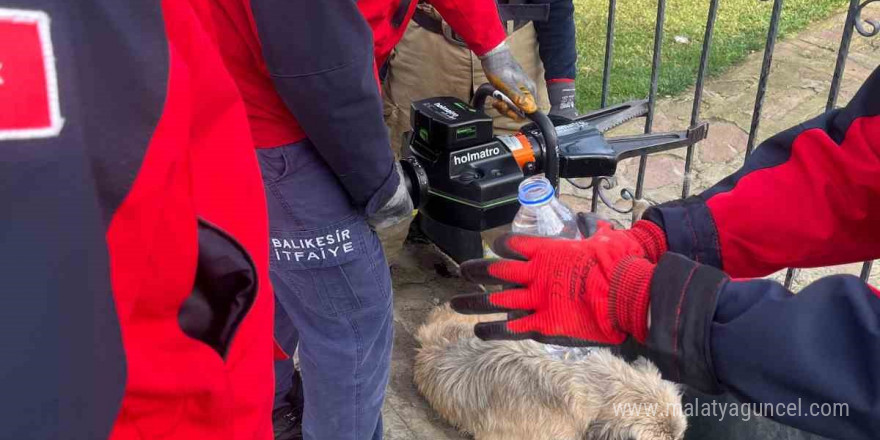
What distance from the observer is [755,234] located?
1.84 metres

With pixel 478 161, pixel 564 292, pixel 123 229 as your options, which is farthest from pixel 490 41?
A: pixel 123 229

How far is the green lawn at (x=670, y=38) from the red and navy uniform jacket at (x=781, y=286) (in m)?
3.04

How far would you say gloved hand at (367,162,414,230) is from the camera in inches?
77.1

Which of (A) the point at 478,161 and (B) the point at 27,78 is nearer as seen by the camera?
(B) the point at 27,78

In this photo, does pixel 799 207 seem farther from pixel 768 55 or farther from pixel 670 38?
pixel 670 38

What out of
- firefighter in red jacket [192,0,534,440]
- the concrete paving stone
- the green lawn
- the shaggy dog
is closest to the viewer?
firefighter in red jacket [192,0,534,440]

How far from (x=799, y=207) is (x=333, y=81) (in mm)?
1118

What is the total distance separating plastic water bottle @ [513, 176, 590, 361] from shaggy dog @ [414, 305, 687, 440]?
0.15 feet

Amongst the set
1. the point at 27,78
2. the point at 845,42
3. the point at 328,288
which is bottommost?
the point at 328,288

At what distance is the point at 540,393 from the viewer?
7.02 ft

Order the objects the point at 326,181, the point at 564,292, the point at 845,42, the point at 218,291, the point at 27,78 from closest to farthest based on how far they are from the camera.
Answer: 1. the point at 27,78
2. the point at 218,291
3. the point at 564,292
4. the point at 326,181
5. the point at 845,42

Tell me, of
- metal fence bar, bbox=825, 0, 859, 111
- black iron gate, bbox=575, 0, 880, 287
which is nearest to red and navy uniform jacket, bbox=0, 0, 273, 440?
black iron gate, bbox=575, 0, 880, 287

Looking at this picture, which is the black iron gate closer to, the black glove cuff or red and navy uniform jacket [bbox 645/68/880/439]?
red and navy uniform jacket [bbox 645/68/880/439]

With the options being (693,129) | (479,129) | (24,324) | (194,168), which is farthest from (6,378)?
(693,129)
